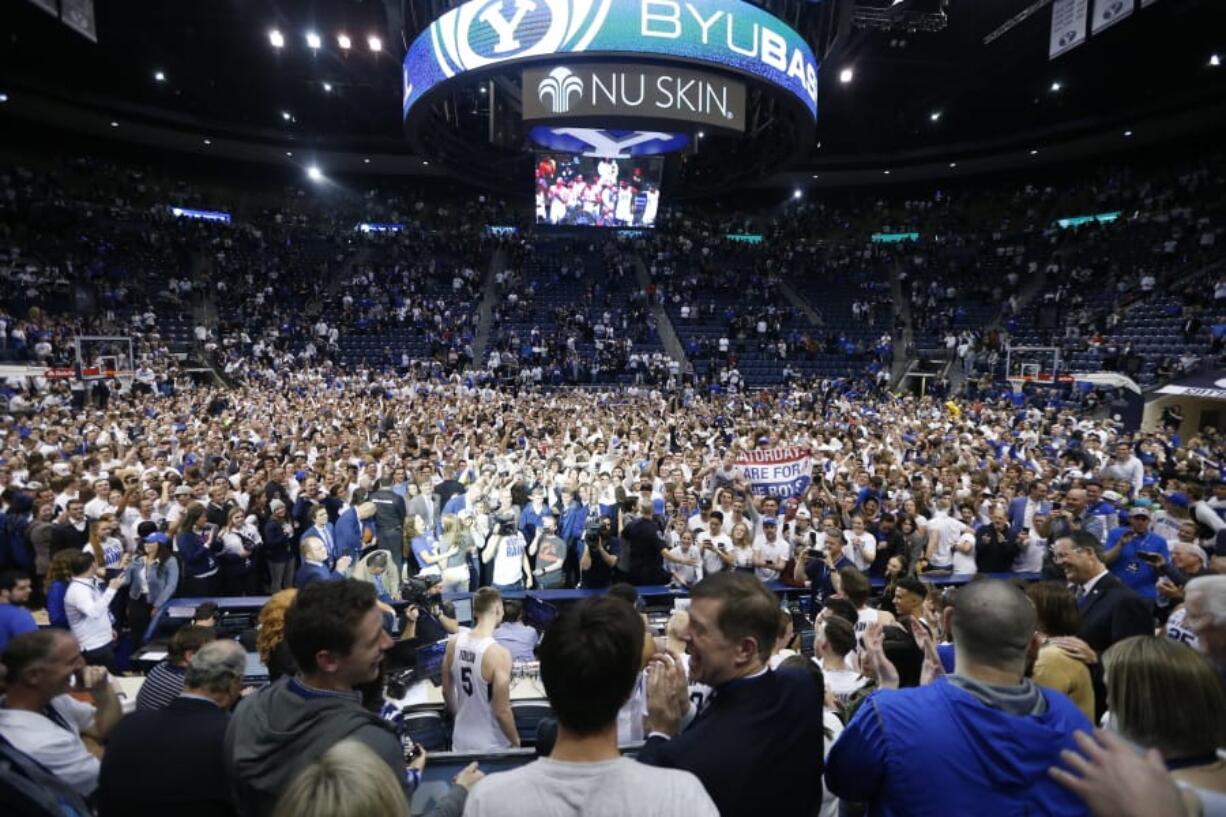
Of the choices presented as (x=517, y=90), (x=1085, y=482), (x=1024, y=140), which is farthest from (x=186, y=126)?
(x=1024, y=140)

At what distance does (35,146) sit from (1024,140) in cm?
4480

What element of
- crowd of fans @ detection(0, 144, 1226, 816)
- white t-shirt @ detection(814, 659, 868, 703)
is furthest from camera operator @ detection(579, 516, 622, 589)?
white t-shirt @ detection(814, 659, 868, 703)

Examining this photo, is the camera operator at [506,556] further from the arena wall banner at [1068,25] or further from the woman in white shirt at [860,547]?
the arena wall banner at [1068,25]

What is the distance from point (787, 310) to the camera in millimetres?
30078

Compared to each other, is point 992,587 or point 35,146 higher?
point 35,146

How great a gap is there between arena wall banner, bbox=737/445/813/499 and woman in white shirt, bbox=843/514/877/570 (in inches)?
43.0

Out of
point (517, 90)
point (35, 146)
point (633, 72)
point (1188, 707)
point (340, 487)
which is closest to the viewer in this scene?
point (1188, 707)

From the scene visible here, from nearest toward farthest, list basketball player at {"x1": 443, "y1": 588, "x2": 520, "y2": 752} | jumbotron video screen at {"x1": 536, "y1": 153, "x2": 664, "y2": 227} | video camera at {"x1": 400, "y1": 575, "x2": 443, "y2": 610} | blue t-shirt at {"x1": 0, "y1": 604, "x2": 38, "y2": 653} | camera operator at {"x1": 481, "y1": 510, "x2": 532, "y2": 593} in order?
basketball player at {"x1": 443, "y1": 588, "x2": 520, "y2": 752}, blue t-shirt at {"x1": 0, "y1": 604, "x2": 38, "y2": 653}, video camera at {"x1": 400, "y1": 575, "x2": 443, "y2": 610}, camera operator at {"x1": 481, "y1": 510, "x2": 532, "y2": 593}, jumbotron video screen at {"x1": 536, "y1": 153, "x2": 664, "y2": 227}

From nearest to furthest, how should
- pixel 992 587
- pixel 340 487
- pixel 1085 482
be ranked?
pixel 992 587
pixel 1085 482
pixel 340 487

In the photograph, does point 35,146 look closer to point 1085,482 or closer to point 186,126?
point 186,126

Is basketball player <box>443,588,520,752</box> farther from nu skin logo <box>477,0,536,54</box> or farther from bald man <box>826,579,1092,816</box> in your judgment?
nu skin logo <box>477,0,536,54</box>

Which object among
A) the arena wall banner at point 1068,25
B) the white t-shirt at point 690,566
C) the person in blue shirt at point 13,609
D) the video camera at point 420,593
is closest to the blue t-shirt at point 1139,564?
the white t-shirt at point 690,566

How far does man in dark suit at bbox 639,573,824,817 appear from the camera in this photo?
1739 mm

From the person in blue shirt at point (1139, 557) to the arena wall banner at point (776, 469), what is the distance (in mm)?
3031
